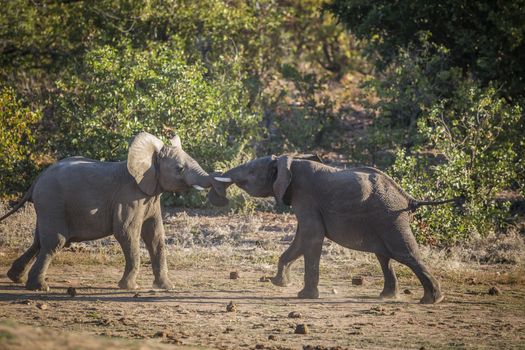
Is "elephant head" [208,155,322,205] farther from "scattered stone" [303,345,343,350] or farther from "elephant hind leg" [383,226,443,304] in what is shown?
"scattered stone" [303,345,343,350]

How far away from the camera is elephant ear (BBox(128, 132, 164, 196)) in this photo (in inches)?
476

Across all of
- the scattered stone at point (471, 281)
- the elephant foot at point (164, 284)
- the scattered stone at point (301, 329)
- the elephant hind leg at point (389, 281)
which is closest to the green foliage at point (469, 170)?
the scattered stone at point (471, 281)

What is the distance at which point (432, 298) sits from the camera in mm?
11617

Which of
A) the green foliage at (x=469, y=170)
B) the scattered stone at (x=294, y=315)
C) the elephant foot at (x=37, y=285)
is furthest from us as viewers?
the green foliage at (x=469, y=170)

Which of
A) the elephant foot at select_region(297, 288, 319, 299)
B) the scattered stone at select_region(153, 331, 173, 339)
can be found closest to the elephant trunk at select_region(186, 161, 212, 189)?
the elephant foot at select_region(297, 288, 319, 299)

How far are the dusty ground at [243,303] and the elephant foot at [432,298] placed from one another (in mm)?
127

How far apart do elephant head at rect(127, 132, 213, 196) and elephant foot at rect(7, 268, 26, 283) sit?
2036mm

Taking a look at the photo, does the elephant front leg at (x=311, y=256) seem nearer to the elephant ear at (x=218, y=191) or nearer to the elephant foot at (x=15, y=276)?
the elephant ear at (x=218, y=191)

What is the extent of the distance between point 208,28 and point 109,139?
503cm

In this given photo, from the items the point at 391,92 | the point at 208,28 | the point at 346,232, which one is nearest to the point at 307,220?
the point at 346,232

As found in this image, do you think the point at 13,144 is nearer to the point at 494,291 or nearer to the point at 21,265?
the point at 21,265

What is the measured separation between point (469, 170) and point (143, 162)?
6.49 metres

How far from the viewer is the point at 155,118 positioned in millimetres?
18219

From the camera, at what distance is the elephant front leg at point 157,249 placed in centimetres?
1241
